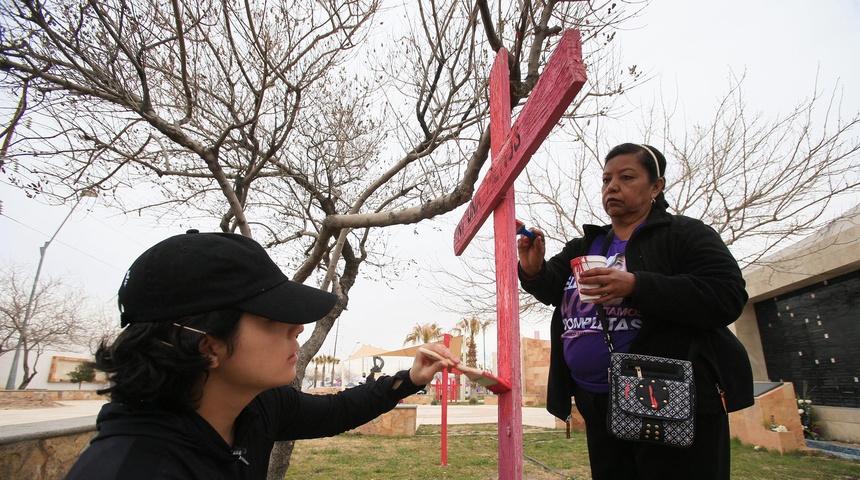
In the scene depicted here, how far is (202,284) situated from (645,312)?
128cm

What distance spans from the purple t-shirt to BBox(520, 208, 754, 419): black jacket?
0.05 m

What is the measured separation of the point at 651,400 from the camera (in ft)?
4.35

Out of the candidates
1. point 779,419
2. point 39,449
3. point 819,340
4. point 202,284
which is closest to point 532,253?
point 202,284

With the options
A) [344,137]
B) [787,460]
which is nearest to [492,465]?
[787,460]

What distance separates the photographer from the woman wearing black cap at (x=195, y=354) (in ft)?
3.45

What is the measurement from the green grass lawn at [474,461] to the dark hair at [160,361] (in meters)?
5.75

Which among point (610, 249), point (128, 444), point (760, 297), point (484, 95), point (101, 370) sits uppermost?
point (484, 95)

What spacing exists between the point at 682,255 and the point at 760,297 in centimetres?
1193

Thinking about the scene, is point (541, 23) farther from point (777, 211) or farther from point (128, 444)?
point (777, 211)

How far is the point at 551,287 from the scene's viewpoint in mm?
1876

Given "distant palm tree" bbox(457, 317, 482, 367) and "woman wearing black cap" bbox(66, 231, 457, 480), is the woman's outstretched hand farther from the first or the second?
"distant palm tree" bbox(457, 317, 482, 367)

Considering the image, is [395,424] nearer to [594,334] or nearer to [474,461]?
[474,461]

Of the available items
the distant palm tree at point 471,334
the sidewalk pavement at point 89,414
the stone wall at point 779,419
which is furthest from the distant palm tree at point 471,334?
the stone wall at point 779,419

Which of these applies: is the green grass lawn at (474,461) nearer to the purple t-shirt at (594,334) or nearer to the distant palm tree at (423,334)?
the purple t-shirt at (594,334)
